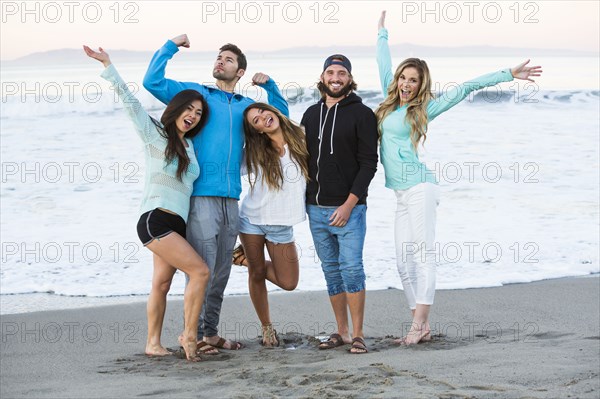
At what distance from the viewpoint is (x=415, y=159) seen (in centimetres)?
474

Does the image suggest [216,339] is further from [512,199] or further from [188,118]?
[512,199]

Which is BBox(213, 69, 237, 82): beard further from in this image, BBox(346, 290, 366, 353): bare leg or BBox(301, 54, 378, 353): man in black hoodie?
BBox(346, 290, 366, 353): bare leg

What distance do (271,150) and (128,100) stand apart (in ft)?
3.00

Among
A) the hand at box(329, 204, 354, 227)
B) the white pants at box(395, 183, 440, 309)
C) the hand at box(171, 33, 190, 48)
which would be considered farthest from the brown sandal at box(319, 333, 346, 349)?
the hand at box(171, 33, 190, 48)

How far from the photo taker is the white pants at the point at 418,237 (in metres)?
4.75

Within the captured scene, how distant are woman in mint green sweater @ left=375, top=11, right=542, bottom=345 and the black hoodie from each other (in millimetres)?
208

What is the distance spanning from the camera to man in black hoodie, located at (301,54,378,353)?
4.56 metres

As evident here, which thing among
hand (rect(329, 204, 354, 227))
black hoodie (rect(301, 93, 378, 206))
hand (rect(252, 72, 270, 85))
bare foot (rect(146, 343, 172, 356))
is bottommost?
bare foot (rect(146, 343, 172, 356))

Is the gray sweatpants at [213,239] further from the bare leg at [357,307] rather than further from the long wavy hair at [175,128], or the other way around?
the bare leg at [357,307]

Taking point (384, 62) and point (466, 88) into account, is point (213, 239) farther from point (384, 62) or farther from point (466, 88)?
point (466, 88)

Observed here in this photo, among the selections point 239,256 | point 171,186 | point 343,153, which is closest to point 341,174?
point 343,153

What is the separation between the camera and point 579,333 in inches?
199

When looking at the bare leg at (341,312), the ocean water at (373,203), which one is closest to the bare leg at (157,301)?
the bare leg at (341,312)

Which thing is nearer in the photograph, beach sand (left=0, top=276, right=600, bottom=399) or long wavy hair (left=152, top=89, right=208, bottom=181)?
beach sand (left=0, top=276, right=600, bottom=399)
